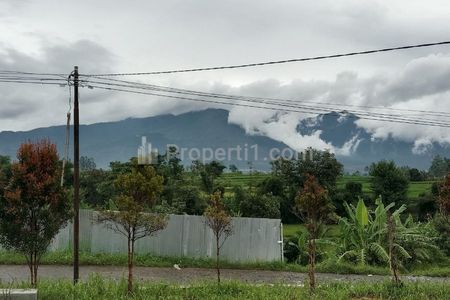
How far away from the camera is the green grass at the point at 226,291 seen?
9.68m

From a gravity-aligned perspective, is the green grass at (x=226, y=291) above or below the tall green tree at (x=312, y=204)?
below

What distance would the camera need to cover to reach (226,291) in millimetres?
10414

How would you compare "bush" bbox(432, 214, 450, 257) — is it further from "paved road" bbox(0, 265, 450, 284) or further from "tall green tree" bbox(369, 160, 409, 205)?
"tall green tree" bbox(369, 160, 409, 205)

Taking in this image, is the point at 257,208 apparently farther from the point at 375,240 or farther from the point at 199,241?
the point at 199,241

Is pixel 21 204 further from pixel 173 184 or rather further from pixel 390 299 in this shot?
pixel 173 184

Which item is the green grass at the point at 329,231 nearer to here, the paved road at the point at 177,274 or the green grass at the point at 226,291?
the paved road at the point at 177,274

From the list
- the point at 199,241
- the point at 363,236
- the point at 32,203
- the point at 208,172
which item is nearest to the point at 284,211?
the point at 208,172

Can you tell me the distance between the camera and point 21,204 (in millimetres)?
10539

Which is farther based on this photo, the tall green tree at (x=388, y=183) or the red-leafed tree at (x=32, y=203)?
the tall green tree at (x=388, y=183)

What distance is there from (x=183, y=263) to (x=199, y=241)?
105 cm

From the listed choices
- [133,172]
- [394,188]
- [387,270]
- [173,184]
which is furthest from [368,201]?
[133,172]

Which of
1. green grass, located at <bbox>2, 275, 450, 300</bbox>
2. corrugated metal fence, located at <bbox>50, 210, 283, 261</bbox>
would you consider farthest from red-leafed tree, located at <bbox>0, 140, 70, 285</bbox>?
corrugated metal fence, located at <bbox>50, 210, 283, 261</bbox>

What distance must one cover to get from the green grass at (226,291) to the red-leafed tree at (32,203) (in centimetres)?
89

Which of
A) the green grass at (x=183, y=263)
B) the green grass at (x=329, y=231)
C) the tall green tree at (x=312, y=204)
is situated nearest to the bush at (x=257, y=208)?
the green grass at (x=329, y=231)
